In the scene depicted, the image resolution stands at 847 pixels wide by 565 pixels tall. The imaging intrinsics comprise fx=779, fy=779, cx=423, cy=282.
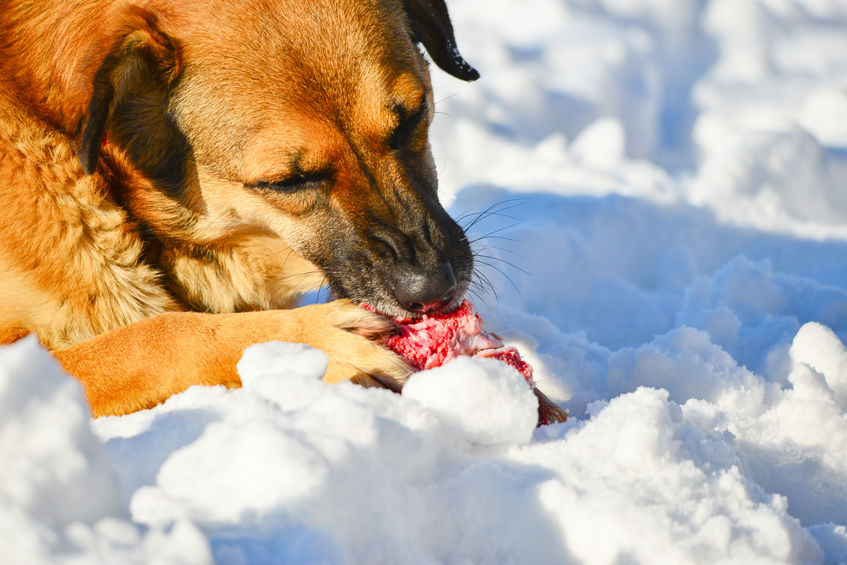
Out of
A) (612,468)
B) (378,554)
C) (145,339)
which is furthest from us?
(145,339)

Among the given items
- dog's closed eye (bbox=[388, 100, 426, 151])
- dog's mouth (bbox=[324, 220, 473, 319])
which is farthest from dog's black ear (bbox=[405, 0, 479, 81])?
dog's mouth (bbox=[324, 220, 473, 319])

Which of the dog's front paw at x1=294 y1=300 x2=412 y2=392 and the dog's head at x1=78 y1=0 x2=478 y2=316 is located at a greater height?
the dog's head at x1=78 y1=0 x2=478 y2=316

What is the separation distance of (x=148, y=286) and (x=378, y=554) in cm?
141

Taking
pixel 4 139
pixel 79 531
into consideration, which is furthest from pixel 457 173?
pixel 79 531

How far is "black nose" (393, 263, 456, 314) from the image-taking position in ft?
6.79

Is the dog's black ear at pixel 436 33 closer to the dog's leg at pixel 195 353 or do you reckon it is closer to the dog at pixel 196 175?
the dog at pixel 196 175

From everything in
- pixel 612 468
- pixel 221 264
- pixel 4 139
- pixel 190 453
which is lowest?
pixel 221 264

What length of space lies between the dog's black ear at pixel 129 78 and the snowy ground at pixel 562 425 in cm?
77

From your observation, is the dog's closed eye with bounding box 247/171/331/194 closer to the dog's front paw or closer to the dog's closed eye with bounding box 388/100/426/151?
the dog's closed eye with bounding box 388/100/426/151

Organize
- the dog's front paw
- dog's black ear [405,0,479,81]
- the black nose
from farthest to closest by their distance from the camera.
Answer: dog's black ear [405,0,479,81], the black nose, the dog's front paw

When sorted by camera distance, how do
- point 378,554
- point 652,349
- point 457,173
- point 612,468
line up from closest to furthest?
1. point 378,554
2. point 612,468
3. point 652,349
4. point 457,173

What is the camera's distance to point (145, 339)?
2.04 m

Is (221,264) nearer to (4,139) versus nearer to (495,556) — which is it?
(4,139)

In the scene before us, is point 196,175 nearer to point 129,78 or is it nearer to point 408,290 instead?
point 129,78
